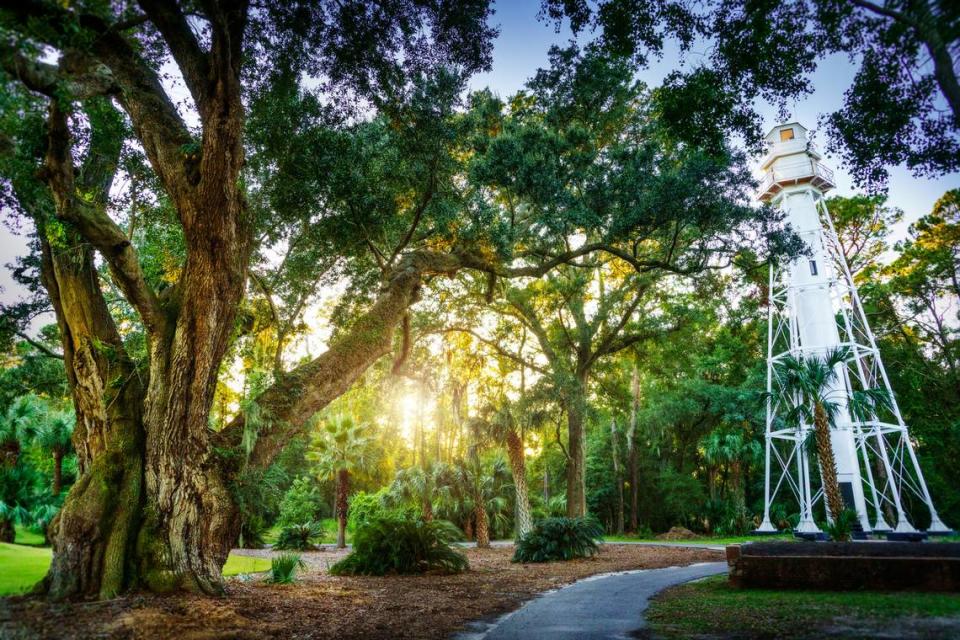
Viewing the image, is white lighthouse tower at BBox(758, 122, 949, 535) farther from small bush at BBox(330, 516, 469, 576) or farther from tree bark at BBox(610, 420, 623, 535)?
tree bark at BBox(610, 420, 623, 535)

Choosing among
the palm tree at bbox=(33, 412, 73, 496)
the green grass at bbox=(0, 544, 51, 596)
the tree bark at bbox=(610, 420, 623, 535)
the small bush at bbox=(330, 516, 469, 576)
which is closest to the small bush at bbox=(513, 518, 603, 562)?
the small bush at bbox=(330, 516, 469, 576)

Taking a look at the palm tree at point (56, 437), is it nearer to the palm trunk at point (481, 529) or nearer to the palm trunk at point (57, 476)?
the palm trunk at point (57, 476)

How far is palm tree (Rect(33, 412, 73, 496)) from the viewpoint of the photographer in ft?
71.0

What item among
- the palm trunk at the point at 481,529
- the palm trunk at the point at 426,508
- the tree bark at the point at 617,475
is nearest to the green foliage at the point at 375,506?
the palm trunk at the point at 426,508

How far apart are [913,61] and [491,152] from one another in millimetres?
6528

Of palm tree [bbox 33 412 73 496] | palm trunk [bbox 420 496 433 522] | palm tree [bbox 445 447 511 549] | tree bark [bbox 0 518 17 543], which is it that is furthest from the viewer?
palm trunk [bbox 420 496 433 522]

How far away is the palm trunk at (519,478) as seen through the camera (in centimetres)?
2072

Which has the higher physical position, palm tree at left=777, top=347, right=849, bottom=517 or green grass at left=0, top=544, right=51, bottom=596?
palm tree at left=777, top=347, right=849, bottom=517

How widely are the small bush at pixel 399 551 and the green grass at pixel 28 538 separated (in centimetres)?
1640

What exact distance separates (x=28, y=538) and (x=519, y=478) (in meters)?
20.6

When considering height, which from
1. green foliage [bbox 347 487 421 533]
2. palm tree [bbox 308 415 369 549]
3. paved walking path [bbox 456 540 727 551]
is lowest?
paved walking path [bbox 456 540 727 551]

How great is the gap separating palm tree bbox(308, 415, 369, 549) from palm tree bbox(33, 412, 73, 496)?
988cm

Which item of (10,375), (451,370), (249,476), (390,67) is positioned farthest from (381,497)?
(390,67)

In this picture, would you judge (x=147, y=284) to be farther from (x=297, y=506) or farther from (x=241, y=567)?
(x=297, y=506)
